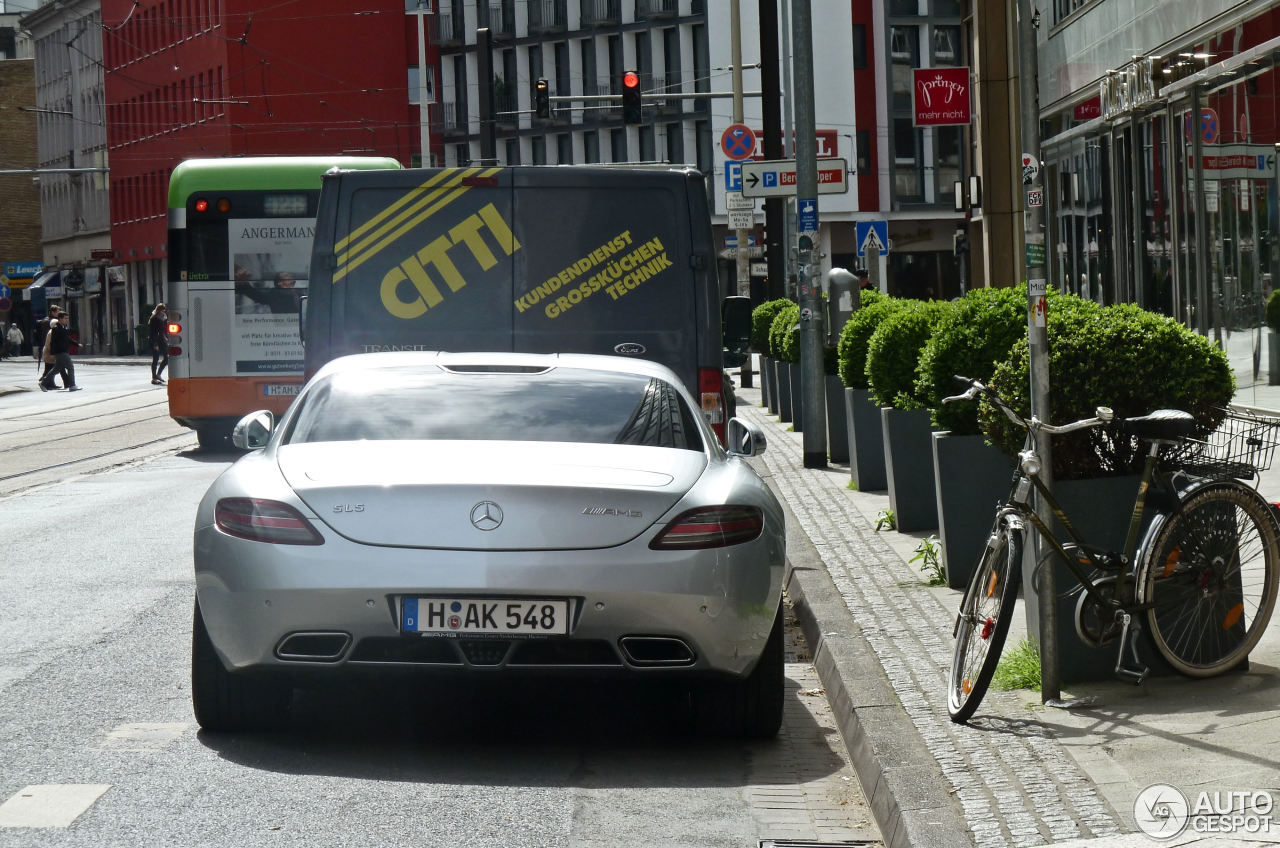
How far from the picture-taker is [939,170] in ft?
256

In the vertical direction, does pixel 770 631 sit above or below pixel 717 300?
below

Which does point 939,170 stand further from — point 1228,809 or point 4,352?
point 1228,809

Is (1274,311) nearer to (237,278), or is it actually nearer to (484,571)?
(237,278)

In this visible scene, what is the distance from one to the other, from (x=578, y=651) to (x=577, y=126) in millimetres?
77187

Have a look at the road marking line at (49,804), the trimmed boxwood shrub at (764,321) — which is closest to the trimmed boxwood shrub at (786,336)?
the trimmed boxwood shrub at (764,321)

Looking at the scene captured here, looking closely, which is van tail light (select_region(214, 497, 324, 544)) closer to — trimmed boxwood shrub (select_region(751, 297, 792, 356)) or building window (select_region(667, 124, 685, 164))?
trimmed boxwood shrub (select_region(751, 297, 792, 356))

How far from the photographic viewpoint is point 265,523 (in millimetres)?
6590

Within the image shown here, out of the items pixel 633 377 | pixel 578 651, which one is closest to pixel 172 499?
pixel 633 377

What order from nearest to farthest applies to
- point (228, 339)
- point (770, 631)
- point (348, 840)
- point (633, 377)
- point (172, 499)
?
point (348, 840) < point (770, 631) < point (633, 377) < point (172, 499) < point (228, 339)

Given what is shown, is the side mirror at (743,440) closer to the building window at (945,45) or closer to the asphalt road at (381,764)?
the asphalt road at (381,764)

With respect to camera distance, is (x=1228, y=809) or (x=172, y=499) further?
(x=172, y=499)

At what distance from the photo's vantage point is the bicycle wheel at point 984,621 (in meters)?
6.55

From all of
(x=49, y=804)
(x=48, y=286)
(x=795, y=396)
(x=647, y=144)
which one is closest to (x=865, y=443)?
(x=795, y=396)

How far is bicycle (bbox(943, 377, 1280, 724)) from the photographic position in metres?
6.77
